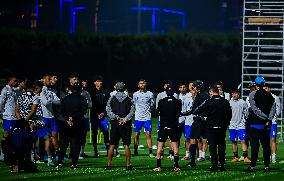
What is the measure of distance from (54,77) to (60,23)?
59.3m

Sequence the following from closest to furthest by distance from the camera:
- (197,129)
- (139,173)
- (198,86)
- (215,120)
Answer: (139,173) → (215,120) → (198,86) → (197,129)

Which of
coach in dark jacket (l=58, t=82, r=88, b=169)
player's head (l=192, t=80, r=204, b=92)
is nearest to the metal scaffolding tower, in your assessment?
player's head (l=192, t=80, r=204, b=92)

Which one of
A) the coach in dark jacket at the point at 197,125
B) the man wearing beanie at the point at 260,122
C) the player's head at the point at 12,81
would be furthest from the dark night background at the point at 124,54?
the man wearing beanie at the point at 260,122

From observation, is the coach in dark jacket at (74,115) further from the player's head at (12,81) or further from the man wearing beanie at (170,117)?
the man wearing beanie at (170,117)

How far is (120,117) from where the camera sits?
82.8 ft

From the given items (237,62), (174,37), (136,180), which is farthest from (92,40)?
(136,180)

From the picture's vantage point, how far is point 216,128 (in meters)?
24.9

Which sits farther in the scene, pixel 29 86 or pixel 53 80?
pixel 29 86

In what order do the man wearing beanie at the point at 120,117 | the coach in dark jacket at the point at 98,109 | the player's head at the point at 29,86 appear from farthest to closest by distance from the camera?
1. the coach in dark jacket at the point at 98,109
2. the player's head at the point at 29,86
3. the man wearing beanie at the point at 120,117

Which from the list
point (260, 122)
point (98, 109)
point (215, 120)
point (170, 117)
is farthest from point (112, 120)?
point (98, 109)

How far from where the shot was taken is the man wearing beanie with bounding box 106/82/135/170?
25250 mm

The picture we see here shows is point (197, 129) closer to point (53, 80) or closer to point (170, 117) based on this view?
point (170, 117)

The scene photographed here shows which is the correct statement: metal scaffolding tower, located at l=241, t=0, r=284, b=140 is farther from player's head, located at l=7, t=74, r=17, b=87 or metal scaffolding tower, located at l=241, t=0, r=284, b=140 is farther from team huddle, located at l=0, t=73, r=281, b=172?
player's head, located at l=7, t=74, r=17, b=87

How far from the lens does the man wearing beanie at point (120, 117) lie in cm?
2525
